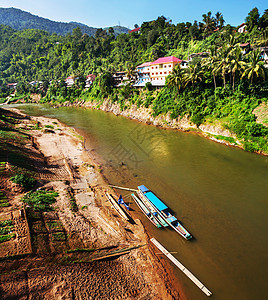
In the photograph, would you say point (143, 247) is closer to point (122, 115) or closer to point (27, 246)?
point (27, 246)

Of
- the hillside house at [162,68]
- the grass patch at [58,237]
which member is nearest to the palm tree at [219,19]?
the hillside house at [162,68]

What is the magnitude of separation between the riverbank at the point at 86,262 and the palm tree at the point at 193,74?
46.4m

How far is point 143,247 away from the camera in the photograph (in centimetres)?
1981

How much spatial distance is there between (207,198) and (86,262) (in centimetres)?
1949

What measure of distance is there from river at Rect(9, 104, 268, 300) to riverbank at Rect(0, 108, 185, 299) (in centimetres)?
270

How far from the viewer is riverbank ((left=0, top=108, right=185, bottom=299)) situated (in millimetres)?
14734

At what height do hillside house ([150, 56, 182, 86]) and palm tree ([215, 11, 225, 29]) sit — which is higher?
palm tree ([215, 11, 225, 29])

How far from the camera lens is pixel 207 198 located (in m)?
27.0

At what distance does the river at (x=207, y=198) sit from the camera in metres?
17.3

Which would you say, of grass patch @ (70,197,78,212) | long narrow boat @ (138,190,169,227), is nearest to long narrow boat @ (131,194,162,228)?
long narrow boat @ (138,190,169,227)

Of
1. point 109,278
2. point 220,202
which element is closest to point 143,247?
point 109,278

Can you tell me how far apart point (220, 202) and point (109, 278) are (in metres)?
18.9

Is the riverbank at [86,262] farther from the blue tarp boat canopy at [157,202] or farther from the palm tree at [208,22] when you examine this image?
the palm tree at [208,22]

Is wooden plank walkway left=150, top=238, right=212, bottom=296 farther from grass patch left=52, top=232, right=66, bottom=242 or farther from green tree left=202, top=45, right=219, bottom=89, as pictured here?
green tree left=202, top=45, right=219, bottom=89
